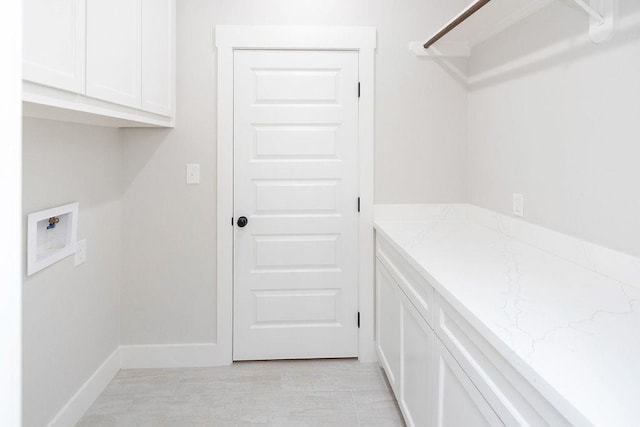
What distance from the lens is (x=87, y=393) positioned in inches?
87.6

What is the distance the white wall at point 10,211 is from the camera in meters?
0.44

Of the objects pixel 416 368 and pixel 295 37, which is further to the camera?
pixel 295 37

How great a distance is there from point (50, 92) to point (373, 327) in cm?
213

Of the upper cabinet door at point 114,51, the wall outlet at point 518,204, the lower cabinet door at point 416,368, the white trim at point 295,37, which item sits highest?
the white trim at point 295,37

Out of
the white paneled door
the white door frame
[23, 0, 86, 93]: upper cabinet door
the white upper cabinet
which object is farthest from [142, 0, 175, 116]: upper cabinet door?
[23, 0, 86, 93]: upper cabinet door

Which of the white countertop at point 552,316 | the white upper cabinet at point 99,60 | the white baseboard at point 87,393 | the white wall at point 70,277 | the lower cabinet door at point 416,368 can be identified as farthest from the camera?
the white baseboard at point 87,393

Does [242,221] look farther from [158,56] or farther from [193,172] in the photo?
[158,56]

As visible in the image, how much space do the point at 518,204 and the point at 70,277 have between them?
2.16m

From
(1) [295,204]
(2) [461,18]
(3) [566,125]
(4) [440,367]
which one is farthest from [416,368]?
(2) [461,18]

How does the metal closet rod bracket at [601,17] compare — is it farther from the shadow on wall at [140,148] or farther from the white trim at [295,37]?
the shadow on wall at [140,148]

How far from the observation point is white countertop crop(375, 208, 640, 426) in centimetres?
76

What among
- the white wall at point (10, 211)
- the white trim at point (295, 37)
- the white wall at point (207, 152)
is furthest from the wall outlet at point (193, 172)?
the white wall at point (10, 211)

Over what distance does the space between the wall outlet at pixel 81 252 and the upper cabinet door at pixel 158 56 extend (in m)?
0.74

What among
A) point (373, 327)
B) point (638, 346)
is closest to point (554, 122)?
point (638, 346)
